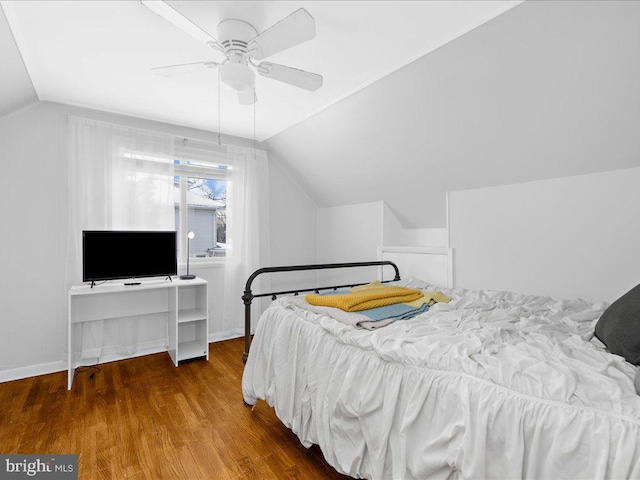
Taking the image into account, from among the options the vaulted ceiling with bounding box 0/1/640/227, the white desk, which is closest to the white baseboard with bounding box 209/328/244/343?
the white desk

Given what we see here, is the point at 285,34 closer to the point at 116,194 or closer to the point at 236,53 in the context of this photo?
the point at 236,53

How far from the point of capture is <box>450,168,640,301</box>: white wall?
207 centimetres

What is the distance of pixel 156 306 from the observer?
3232 millimetres

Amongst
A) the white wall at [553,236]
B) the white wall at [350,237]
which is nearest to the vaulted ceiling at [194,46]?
the white wall at [553,236]

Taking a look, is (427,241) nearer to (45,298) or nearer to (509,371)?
(509,371)

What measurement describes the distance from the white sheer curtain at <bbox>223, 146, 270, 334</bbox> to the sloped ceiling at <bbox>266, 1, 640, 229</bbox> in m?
0.75

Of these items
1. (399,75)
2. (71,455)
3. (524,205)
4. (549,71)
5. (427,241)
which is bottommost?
(71,455)

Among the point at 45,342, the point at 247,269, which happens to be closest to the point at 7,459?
the point at 45,342

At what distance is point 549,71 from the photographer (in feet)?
6.06

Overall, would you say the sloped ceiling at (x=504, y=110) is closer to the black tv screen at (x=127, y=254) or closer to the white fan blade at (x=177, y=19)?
the white fan blade at (x=177, y=19)

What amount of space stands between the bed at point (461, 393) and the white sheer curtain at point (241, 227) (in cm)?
182

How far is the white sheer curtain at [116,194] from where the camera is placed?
2.90 meters

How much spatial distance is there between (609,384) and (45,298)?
3714 millimetres

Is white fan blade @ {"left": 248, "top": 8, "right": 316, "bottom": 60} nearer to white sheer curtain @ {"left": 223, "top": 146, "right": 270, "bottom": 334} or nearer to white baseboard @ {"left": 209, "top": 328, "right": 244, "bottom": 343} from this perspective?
white sheer curtain @ {"left": 223, "top": 146, "right": 270, "bottom": 334}
